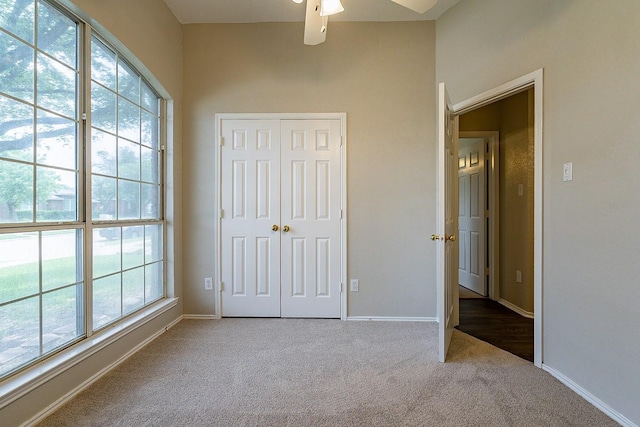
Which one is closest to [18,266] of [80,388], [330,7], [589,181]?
[80,388]

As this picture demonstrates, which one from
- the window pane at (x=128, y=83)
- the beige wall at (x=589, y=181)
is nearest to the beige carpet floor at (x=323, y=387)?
the beige wall at (x=589, y=181)

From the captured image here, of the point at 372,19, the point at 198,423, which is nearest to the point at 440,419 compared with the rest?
the point at 198,423

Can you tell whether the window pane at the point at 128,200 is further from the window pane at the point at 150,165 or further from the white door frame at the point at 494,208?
the white door frame at the point at 494,208

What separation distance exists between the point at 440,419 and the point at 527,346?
135 cm

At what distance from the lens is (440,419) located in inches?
60.2

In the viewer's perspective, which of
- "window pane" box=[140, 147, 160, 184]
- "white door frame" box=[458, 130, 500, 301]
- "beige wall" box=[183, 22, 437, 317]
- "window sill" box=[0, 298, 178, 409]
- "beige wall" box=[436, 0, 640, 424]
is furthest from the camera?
"white door frame" box=[458, 130, 500, 301]

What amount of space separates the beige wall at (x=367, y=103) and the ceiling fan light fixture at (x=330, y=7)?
1.19m

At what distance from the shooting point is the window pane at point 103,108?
199 cm

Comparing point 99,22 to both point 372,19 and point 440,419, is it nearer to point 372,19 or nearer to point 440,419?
point 372,19

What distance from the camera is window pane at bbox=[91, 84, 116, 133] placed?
199cm

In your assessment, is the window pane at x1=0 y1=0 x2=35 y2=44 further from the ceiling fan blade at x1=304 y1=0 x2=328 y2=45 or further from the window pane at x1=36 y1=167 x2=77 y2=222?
the ceiling fan blade at x1=304 y1=0 x2=328 y2=45

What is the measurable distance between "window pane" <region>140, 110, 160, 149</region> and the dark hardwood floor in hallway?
3330mm

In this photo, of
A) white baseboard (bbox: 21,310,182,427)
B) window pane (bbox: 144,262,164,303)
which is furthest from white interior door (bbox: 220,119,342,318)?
white baseboard (bbox: 21,310,182,427)

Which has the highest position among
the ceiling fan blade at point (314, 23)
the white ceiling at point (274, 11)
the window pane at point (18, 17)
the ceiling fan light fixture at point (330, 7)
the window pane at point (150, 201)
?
the white ceiling at point (274, 11)
